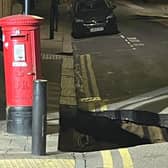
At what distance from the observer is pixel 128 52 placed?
20.0m

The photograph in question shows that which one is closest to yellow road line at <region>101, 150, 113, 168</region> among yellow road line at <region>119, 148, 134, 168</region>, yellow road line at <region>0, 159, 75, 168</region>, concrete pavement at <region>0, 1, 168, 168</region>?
concrete pavement at <region>0, 1, 168, 168</region>

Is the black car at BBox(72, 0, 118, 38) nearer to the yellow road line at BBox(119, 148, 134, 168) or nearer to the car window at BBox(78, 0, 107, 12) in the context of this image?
the car window at BBox(78, 0, 107, 12)

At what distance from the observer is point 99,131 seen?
10.1m

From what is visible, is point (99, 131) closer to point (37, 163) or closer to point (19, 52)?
point (19, 52)

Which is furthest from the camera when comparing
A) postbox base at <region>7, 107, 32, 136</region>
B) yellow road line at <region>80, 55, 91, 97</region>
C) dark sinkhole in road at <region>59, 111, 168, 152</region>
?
yellow road line at <region>80, 55, 91, 97</region>

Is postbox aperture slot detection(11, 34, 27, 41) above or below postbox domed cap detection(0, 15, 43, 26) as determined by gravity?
below

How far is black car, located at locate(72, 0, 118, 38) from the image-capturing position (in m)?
25.5

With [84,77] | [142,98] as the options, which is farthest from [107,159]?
[84,77]

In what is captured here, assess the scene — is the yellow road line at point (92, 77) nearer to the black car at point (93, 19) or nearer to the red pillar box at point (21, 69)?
the red pillar box at point (21, 69)

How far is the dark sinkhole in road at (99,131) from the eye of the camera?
9218 millimetres

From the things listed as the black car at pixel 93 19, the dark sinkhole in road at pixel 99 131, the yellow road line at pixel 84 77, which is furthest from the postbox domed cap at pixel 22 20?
the black car at pixel 93 19

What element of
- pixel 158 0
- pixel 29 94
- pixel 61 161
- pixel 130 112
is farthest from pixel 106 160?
pixel 158 0

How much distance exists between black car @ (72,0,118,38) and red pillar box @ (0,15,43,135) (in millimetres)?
16917

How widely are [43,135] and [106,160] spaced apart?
834mm
